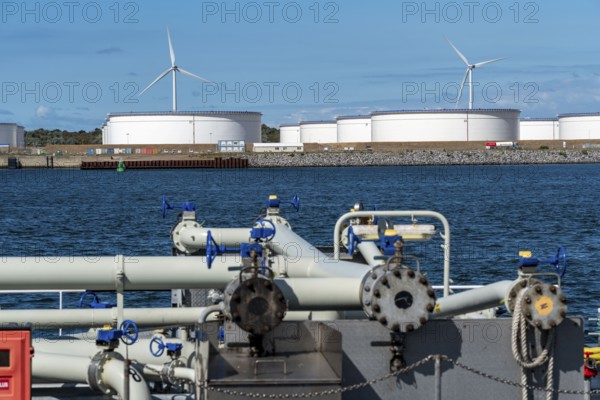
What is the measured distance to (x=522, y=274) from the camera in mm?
10852

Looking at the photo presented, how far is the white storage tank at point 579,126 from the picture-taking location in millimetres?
190500

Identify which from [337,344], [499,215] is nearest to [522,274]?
[337,344]

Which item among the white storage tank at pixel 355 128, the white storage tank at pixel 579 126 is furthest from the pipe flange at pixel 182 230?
the white storage tank at pixel 579 126

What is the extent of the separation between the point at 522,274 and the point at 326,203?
7528 centimetres

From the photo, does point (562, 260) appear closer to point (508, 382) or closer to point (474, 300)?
point (474, 300)

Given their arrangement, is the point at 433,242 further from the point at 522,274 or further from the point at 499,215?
the point at 522,274

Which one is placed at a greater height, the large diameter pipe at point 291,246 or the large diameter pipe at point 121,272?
the large diameter pipe at point 291,246

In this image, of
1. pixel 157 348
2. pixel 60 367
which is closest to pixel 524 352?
pixel 157 348

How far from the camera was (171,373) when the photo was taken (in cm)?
1212

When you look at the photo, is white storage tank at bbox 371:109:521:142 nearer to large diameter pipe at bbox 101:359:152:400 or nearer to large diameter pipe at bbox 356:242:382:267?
large diameter pipe at bbox 356:242:382:267

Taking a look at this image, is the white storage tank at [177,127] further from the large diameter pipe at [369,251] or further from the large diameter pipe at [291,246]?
the large diameter pipe at [369,251]

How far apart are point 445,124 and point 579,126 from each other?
33.6 metres

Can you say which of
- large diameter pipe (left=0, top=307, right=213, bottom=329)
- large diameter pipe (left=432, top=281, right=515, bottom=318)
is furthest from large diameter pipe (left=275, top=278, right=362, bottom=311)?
large diameter pipe (left=0, top=307, right=213, bottom=329)

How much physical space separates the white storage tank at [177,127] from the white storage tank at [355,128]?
21.7 metres
